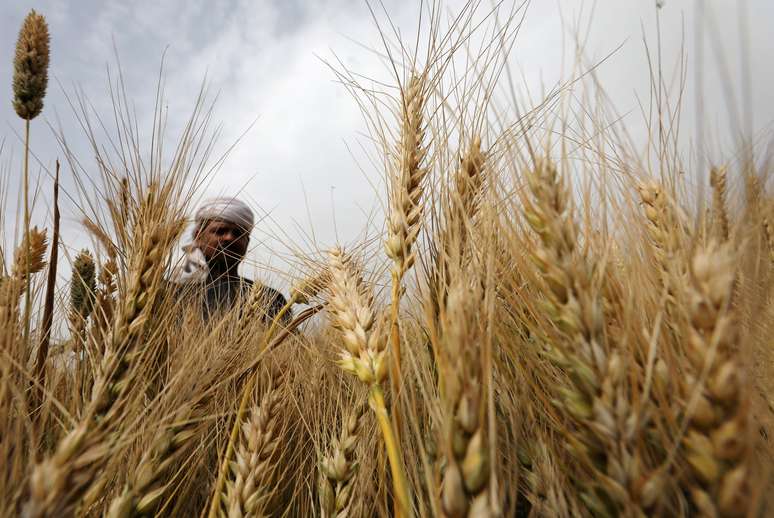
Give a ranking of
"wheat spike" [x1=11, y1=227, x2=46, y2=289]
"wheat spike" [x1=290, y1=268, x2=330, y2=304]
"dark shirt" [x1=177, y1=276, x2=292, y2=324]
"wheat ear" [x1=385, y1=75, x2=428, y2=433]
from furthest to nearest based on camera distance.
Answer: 1. "dark shirt" [x1=177, y1=276, x2=292, y2=324]
2. "wheat spike" [x1=290, y1=268, x2=330, y2=304]
3. "wheat spike" [x1=11, y1=227, x2=46, y2=289]
4. "wheat ear" [x1=385, y1=75, x2=428, y2=433]

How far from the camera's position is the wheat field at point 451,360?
1.58 ft

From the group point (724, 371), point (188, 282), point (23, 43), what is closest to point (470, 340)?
point (724, 371)

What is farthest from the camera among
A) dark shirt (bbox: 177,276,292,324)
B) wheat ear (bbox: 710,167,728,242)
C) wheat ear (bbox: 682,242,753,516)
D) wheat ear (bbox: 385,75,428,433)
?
dark shirt (bbox: 177,276,292,324)

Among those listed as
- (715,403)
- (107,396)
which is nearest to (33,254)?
Result: (107,396)

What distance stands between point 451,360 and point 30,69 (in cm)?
141

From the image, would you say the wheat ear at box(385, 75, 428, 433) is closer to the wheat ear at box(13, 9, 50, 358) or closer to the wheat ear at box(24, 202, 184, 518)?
the wheat ear at box(24, 202, 184, 518)

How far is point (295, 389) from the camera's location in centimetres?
128

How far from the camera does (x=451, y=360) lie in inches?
20.3

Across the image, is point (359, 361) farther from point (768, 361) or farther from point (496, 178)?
point (768, 361)

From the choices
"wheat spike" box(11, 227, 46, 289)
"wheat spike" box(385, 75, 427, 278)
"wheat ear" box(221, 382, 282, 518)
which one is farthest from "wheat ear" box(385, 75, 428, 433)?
"wheat spike" box(11, 227, 46, 289)

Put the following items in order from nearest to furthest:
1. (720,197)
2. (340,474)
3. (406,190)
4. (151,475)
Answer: (151,475) < (340,474) < (406,190) < (720,197)

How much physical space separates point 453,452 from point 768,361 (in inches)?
26.7

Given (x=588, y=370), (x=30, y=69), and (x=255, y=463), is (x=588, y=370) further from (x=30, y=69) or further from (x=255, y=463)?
(x=30, y=69)

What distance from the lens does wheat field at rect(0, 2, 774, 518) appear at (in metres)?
0.48
